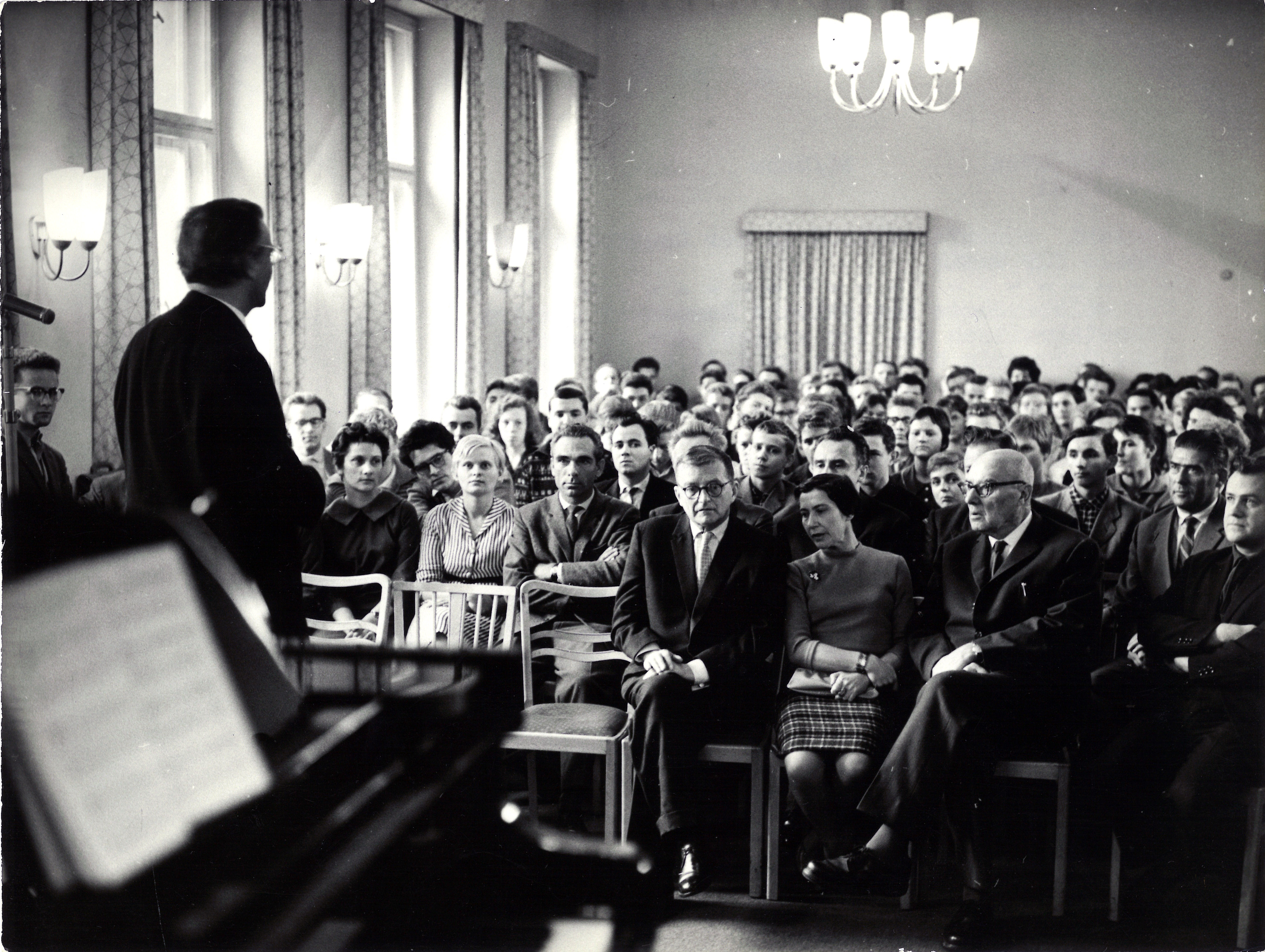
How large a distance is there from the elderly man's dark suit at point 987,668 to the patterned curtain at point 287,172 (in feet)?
14.0

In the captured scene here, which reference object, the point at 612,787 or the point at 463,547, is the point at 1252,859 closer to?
the point at 612,787

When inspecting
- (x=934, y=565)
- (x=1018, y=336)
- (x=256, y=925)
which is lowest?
(x=256, y=925)

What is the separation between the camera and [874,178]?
40.8 feet

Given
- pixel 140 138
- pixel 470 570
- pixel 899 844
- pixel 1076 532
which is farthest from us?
pixel 140 138

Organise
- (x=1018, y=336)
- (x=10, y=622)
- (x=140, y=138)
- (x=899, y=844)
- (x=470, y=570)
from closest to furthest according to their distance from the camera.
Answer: (x=10, y=622)
(x=899, y=844)
(x=470, y=570)
(x=140, y=138)
(x=1018, y=336)

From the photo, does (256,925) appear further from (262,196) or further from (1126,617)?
(262,196)

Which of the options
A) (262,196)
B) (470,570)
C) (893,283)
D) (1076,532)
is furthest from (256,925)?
(893,283)

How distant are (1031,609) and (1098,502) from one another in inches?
65.4

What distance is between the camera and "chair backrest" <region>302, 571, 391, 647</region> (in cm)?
401

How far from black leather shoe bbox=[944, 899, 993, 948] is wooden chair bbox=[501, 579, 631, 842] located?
94 cm

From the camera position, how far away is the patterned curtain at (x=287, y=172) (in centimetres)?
652

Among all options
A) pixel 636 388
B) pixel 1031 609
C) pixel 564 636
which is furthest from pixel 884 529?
pixel 636 388

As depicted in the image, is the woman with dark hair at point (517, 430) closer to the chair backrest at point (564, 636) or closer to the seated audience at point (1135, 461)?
the chair backrest at point (564, 636)

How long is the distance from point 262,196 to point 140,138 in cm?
131
